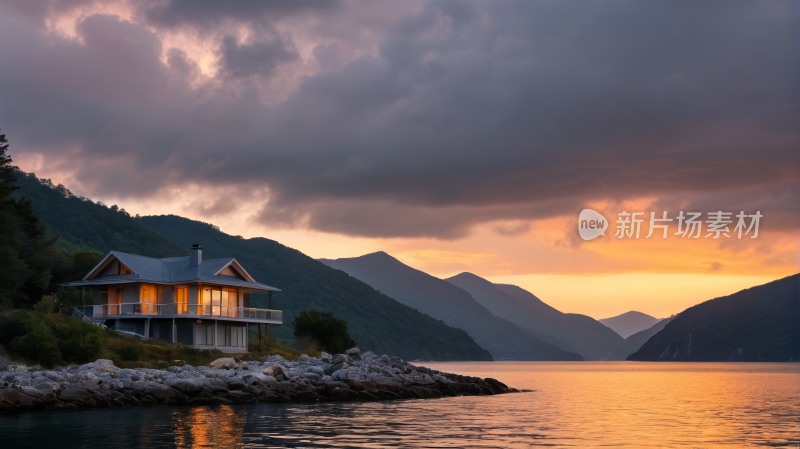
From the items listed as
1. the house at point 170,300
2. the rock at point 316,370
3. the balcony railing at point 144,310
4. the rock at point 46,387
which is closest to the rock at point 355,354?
the house at point 170,300

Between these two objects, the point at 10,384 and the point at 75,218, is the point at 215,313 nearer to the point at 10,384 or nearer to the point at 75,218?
the point at 10,384

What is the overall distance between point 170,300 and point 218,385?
1828cm

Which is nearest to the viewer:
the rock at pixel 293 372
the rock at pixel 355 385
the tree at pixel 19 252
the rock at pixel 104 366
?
the rock at pixel 104 366

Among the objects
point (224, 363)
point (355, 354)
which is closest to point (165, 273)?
point (224, 363)

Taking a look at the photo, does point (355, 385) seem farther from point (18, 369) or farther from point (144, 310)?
point (144, 310)

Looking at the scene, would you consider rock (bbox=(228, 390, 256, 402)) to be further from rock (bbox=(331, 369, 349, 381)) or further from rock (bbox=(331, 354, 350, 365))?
rock (bbox=(331, 354, 350, 365))

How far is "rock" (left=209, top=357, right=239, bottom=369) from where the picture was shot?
47.3 m

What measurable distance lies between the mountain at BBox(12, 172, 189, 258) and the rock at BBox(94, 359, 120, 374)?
4297 inches

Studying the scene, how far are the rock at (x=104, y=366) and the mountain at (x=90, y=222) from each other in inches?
4297

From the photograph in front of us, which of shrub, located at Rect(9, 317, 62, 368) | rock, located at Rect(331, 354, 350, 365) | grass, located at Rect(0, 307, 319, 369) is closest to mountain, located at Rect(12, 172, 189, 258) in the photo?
rock, located at Rect(331, 354, 350, 365)

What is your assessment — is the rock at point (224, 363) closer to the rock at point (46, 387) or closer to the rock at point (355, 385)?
the rock at point (355, 385)

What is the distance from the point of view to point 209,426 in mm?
28438

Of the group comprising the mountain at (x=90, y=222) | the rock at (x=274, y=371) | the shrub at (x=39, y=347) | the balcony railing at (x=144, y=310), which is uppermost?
the mountain at (x=90, y=222)

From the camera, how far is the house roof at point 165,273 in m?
56.5
